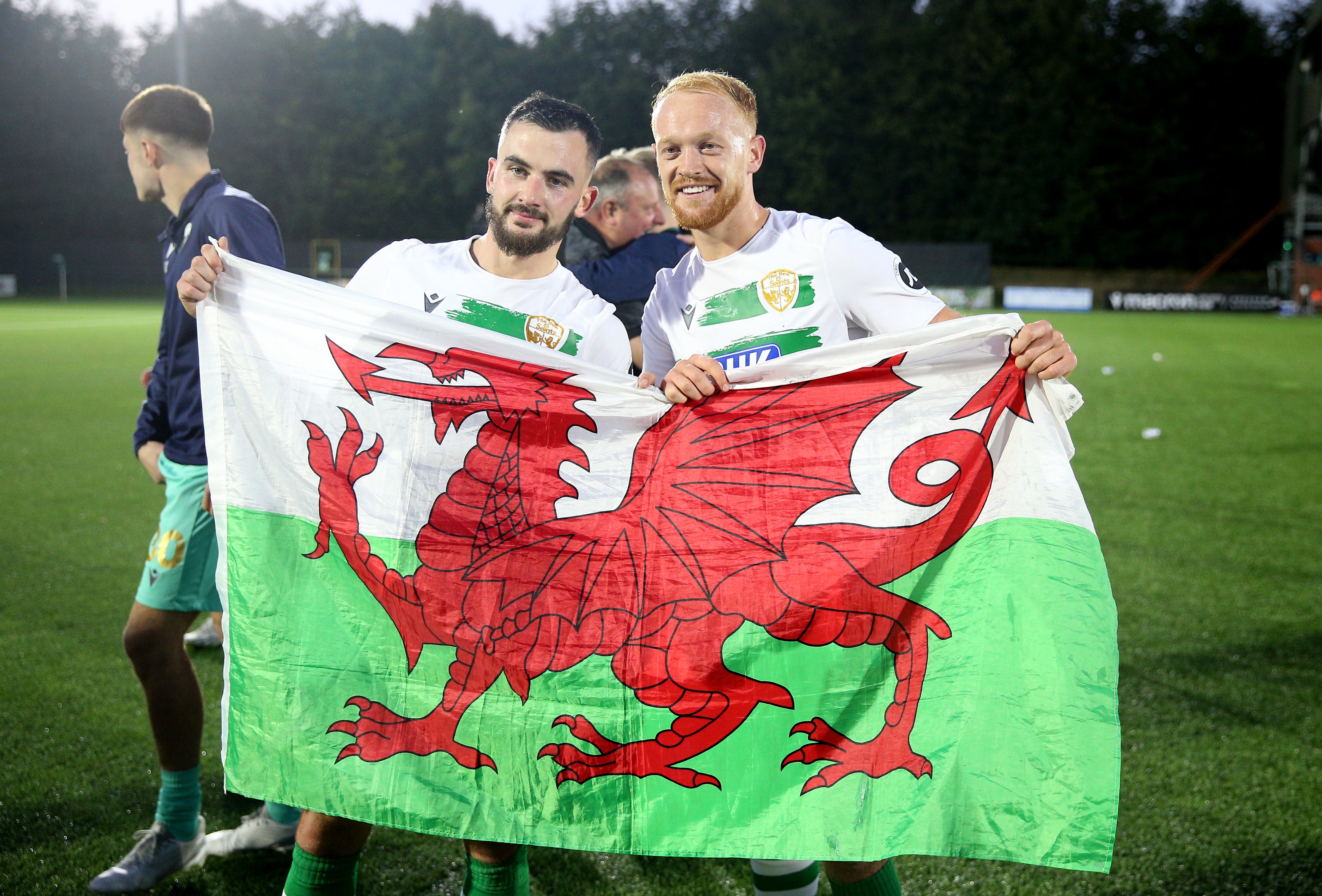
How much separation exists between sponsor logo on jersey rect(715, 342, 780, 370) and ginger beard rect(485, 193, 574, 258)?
1.83 ft

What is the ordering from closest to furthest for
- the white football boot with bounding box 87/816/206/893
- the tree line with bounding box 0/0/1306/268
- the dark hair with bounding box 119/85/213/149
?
1. the white football boot with bounding box 87/816/206/893
2. the dark hair with bounding box 119/85/213/149
3. the tree line with bounding box 0/0/1306/268

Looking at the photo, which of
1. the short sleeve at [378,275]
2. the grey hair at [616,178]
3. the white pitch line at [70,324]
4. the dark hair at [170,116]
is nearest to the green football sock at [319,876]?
the short sleeve at [378,275]

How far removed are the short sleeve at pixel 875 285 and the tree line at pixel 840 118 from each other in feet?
139

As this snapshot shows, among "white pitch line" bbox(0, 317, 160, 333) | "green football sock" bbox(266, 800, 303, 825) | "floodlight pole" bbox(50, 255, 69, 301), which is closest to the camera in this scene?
"green football sock" bbox(266, 800, 303, 825)

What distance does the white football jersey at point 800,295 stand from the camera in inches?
93.4

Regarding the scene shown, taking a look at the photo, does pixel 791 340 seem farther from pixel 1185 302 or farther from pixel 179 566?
pixel 1185 302

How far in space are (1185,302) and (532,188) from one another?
36701mm

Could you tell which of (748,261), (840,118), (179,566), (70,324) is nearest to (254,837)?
(179,566)

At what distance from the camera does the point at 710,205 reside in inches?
93.9

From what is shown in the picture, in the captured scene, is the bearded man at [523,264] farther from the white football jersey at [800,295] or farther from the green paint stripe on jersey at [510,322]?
the white football jersey at [800,295]

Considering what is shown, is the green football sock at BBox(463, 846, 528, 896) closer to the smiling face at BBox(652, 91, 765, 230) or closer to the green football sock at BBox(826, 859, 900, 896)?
the green football sock at BBox(826, 859, 900, 896)

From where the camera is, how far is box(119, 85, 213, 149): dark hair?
317cm

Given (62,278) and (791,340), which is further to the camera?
(62,278)

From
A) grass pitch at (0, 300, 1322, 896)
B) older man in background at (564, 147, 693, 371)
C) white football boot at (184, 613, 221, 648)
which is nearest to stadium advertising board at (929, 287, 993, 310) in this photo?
grass pitch at (0, 300, 1322, 896)
